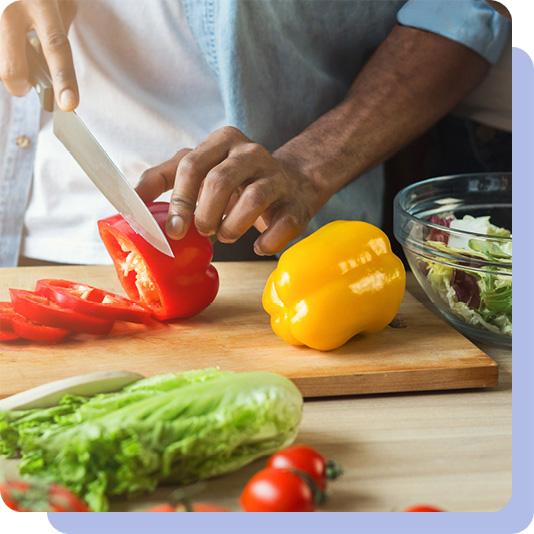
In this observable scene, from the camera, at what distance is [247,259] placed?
1.54 metres

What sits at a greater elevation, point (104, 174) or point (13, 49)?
point (13, 49)

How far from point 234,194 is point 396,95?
0.38 m

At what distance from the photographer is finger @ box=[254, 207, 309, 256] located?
1210 millimetres

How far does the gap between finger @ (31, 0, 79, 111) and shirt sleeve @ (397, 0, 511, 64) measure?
1.80 feet

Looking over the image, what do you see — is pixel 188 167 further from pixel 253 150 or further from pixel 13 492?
pixel 13 492

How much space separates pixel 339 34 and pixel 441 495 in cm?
89

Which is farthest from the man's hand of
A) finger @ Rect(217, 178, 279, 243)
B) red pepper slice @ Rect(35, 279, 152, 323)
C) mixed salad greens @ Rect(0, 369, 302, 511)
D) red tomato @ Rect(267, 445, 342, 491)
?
red tomato @ Rect(267, 445, 342, 491)

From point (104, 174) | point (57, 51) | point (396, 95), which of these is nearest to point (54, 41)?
point (57, 51)

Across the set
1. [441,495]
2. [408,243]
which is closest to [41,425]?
[441,495]

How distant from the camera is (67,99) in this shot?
1.21 meters

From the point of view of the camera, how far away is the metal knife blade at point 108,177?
3.92ft

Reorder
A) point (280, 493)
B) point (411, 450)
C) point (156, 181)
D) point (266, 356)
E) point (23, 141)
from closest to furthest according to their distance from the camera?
point (280, 493)
point (411, 450)
point (266, 356)
point (156, 181)
point (23, 141)

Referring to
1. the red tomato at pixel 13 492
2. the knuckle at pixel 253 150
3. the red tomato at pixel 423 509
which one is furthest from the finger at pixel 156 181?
the red tomato at pixel 423 509

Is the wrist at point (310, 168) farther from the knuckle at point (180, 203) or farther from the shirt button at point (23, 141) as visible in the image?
the shirt button at point (23, 141)
